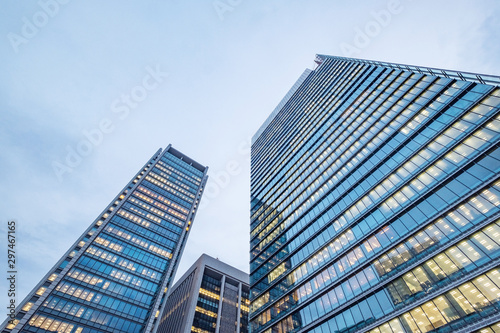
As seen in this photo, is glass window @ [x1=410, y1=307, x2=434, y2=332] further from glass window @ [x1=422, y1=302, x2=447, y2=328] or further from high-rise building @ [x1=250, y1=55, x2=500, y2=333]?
glass window @ [x1=422, y1=302, x2=447, y2=328]

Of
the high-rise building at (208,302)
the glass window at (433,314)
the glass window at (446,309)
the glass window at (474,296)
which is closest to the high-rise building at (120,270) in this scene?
A: the high-rise building at (208,302)

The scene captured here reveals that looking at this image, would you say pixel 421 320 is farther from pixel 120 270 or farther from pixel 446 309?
pixel 120 270

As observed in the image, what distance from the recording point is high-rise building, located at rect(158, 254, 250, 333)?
71625 mm

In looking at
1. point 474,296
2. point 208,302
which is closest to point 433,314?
point 474,296

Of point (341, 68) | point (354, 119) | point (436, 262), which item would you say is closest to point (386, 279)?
point (436, 262)

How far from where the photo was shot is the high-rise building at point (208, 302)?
71625mm

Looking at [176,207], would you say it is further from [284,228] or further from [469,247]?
[469,247]

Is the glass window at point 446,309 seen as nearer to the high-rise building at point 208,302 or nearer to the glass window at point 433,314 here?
the glass window at point 433,314

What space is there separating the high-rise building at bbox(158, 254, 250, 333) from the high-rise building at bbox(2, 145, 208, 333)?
13.4 metres

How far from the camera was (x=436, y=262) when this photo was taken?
81.2 feet

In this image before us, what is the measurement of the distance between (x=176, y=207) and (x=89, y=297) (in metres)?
37.0

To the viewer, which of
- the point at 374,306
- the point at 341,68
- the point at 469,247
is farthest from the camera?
the point at 341,68

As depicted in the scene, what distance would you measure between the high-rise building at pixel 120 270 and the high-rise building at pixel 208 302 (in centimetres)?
1343

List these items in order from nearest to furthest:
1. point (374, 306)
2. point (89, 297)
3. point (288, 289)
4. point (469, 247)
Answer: point (469, 247), point (374, 306), point (288, 289), point (89, 297)
